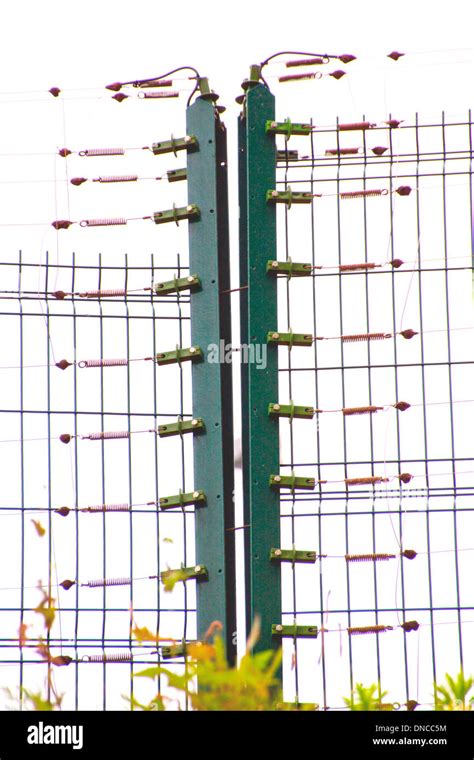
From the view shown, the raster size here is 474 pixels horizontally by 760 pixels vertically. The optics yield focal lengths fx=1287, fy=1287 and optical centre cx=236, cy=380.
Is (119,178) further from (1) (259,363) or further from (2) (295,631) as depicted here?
(2) (295,631)

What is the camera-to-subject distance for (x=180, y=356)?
7238mm

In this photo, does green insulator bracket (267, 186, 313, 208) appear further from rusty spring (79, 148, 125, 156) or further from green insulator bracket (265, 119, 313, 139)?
rusty spring (79, 148, 125, 156)

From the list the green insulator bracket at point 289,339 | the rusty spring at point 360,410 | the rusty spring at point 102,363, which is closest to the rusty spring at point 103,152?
the rusty spring at point 102,363

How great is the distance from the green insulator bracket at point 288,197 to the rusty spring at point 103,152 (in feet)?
3.16

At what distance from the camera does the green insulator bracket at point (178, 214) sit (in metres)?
7.35

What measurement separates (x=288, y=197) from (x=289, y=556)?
202cm

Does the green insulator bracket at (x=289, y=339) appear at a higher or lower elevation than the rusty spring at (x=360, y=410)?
higher

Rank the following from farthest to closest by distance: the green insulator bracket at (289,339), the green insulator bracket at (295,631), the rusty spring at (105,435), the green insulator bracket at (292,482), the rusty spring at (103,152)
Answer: the rusty spring at (103,152) → the rusty spring at (105,435) → the green insulator bracket at (289,339) → the green insulator bracket at (292,482) → the green insulator bracket at (295,631)

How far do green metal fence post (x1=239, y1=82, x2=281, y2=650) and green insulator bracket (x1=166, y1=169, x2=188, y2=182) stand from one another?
1.10ft

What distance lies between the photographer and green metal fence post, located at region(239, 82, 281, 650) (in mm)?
6961

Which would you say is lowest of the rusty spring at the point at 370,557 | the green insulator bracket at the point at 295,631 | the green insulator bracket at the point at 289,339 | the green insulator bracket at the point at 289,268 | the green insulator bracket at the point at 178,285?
the green insulator bracket at the point at 295,631

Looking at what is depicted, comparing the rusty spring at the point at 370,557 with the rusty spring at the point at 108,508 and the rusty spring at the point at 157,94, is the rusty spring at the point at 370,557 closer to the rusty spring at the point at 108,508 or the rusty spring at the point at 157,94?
the rusty spring at the point at 108,508
